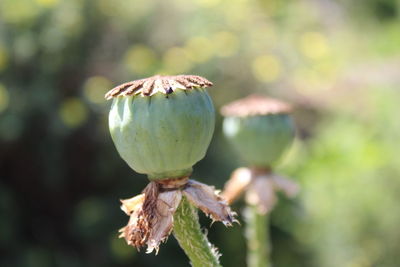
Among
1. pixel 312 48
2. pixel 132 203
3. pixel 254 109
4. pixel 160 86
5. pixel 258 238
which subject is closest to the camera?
pixel 160 86

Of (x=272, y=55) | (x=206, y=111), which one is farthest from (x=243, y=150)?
(x=272, y=55)

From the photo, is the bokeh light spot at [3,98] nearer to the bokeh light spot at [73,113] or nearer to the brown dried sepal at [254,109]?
the bokeh light spot at [73,113]

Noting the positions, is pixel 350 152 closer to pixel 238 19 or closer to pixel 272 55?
pixel 272 55

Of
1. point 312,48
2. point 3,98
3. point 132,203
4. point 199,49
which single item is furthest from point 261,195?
point 312,48

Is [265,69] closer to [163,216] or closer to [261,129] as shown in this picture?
[261,129]

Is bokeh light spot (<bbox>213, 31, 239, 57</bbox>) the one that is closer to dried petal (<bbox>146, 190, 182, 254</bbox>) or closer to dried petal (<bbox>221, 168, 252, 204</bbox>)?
dried petal (<bbox>221, 168, 252, 204</bbox>)

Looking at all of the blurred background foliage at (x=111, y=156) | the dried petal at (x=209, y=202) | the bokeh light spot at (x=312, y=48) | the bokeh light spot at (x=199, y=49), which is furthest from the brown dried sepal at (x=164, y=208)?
the bokeh light spot at (x=312, y=48)
